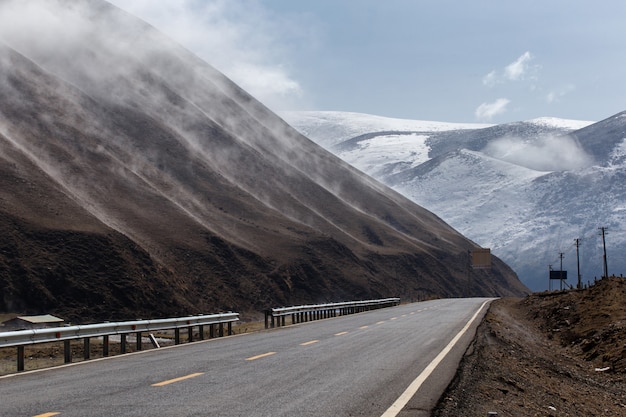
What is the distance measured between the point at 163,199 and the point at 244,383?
84641 mm

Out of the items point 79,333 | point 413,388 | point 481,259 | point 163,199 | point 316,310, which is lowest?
point 316,310

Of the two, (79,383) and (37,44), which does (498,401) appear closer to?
(79,383)

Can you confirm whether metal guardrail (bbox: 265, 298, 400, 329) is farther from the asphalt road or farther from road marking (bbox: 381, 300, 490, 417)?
road marking (bbox: 381, 300, 490, 417)

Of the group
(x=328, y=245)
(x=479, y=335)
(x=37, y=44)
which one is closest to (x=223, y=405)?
(x=479, y=335)

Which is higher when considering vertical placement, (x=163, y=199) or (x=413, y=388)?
(x=163, y=199)

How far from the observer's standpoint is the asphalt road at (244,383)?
945 cm

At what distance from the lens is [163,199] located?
94.4 metres

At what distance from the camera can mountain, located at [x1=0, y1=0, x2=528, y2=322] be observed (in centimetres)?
6600

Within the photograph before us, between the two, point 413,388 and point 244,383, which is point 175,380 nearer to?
point 244,383

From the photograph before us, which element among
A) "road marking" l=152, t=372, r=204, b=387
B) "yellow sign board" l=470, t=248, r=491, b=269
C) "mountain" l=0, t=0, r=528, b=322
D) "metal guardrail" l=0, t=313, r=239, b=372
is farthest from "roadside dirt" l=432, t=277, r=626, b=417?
"yellow sign board" l=470, t=248, r=491, b=269

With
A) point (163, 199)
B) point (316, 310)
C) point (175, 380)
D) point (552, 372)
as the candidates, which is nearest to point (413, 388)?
point (175, 380)

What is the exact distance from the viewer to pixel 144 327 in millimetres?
21969

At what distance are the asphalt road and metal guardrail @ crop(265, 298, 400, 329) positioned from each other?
14636 mm

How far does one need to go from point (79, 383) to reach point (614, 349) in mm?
16269
